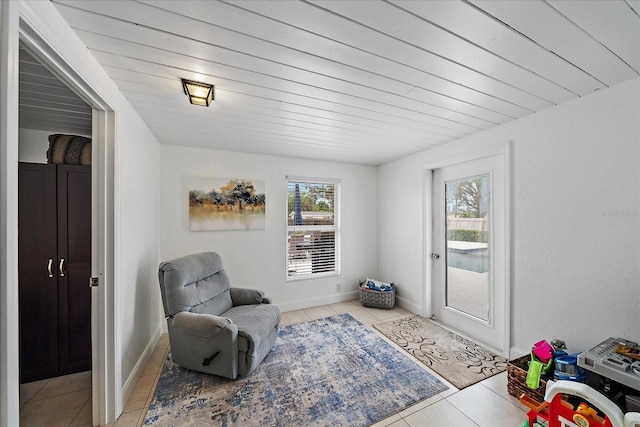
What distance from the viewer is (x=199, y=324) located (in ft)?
6.68

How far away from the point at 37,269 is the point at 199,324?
1407mm

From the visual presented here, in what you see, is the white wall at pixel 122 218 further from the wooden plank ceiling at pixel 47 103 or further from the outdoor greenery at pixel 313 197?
the outdoor greenery at pixel 313 197

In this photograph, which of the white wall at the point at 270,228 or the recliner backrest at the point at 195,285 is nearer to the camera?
the recliner backrest at the point at 195,285

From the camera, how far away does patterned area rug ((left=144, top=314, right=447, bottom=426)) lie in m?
1.68

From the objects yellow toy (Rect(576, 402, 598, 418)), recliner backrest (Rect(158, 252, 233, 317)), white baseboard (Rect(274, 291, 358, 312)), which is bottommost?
white baseboard (Rect(274, 291, 358, 312))

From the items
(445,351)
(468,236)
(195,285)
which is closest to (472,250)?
(468,236)

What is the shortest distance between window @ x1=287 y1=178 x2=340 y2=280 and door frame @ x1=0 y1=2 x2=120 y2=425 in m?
2.21

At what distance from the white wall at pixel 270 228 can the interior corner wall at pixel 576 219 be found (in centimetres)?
197

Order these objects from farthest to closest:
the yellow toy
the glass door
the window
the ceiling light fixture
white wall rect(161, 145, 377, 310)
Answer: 1. the window
2. white wall rect(161, 145, 377, 310)
3. the glass door
4. the ceiling light fixture
5. the yellow toy

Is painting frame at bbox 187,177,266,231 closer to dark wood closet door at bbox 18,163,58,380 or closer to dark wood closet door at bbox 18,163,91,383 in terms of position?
dark wood closet door at bbox 18,163,91,383

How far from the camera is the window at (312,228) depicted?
3.70 m

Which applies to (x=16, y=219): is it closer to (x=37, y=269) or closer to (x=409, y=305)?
(x=37, y=269)

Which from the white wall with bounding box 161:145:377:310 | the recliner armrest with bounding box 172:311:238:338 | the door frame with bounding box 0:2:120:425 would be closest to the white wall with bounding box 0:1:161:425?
the door frame with bounding box 0:2:120:425

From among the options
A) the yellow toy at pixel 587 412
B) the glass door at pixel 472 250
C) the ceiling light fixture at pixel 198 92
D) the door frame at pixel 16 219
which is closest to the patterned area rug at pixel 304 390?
the door frame at pixel 16 219
